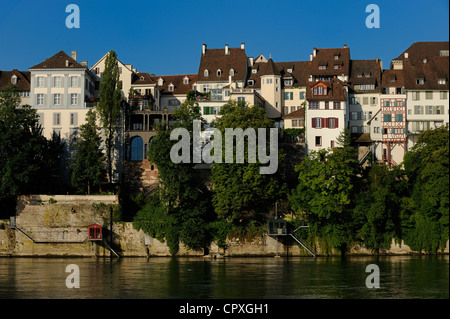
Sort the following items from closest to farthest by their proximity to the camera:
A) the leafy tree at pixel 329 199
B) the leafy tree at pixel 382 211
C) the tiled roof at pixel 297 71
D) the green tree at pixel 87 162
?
the leafy tree at pixel 382 211, the leafy tree at pixel 329 199, the green tree at pixel 87 162, the tiled roof at pixel 297 71

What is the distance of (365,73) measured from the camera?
77.7m

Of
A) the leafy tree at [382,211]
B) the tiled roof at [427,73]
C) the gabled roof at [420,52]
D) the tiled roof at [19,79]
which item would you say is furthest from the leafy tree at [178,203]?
the gabled roof at [420,52]

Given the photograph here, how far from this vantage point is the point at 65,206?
196 ft

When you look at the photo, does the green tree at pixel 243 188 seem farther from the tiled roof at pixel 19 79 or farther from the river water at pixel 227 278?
the tiled roof at pixel 19 79

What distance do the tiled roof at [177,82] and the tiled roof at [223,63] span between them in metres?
2.13

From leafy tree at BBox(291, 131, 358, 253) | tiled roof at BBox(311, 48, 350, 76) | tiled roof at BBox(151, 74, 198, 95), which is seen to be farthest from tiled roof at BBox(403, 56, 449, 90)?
tiled roof at BBox(151, 74, 198, 95)

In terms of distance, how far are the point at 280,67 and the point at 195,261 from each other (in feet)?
116

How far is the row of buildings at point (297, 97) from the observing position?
69312 millimetres

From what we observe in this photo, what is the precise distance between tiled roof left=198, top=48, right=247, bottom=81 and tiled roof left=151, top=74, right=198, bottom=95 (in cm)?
213

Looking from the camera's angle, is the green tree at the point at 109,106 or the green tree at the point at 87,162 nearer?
the green tree at the point at 87,162

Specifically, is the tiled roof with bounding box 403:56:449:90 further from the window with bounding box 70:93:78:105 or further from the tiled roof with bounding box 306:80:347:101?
the window with bounding box 70:93:78:105

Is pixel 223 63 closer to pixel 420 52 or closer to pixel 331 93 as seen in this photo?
pixel 331 93

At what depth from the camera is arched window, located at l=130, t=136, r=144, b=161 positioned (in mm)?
70125

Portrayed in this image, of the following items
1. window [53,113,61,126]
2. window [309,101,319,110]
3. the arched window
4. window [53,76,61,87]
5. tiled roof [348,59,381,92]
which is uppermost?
tiled roof [348,59,381,92]
